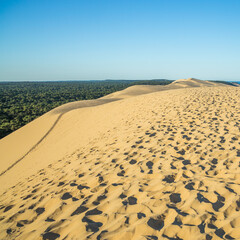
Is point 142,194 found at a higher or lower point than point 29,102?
higher

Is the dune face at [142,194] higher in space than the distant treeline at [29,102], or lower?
higher

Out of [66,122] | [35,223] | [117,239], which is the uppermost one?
[117,239]

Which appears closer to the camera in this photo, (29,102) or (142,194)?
(142,194)

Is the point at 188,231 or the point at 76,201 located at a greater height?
the point at 188,231

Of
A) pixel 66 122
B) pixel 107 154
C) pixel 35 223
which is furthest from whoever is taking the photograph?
pixel 66 122

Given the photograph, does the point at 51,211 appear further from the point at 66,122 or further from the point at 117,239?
the point at 66,122

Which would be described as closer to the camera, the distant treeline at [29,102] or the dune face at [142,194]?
the dune face at [142,194]

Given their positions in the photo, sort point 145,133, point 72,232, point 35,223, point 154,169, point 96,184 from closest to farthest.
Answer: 1. point 72,232
2. point 35,223
3. point 96,184
4. point 154,169
5. point 145,133

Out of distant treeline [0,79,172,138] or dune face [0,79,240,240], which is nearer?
dune face [0,79,240,240]

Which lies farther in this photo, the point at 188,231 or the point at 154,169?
the point at 154,169

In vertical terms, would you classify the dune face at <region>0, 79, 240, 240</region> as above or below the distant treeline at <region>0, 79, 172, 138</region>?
above

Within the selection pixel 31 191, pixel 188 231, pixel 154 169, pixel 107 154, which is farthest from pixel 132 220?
pixel 107 154
